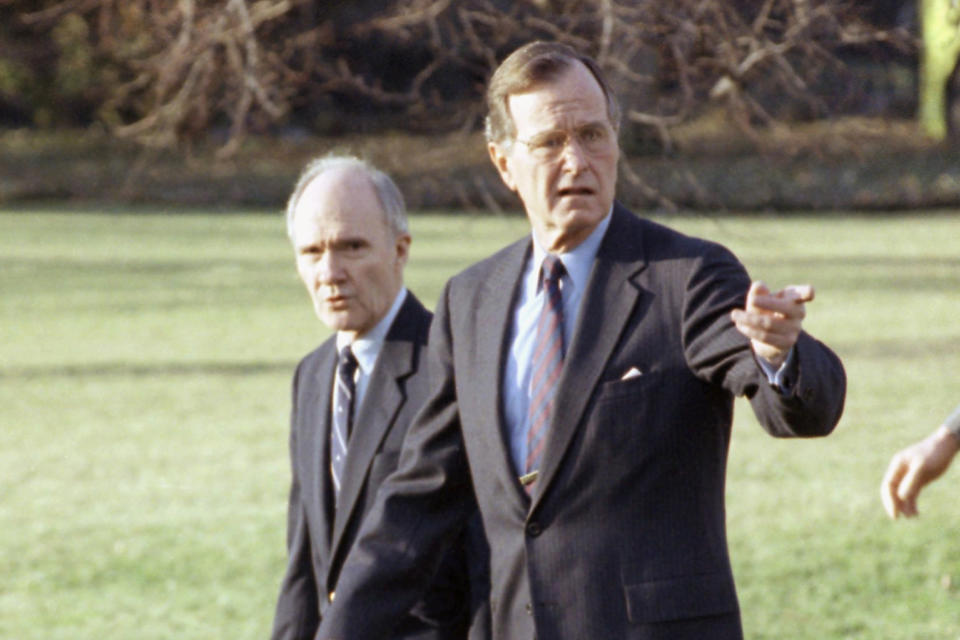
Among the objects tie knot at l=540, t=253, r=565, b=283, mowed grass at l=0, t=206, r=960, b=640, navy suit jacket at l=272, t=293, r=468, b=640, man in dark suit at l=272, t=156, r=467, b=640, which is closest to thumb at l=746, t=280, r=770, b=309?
tie knot at l=540, t=253, r=565, b=283

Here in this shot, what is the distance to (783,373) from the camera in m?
2.94

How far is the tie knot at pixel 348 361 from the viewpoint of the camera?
434 cm

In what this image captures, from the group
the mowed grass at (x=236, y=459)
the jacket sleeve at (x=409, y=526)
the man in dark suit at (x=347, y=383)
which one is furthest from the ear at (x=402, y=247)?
the mowed grass at (x=236, y=459)

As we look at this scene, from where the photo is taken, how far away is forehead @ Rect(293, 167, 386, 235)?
438 centimetres

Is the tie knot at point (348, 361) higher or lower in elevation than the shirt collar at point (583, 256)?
lower

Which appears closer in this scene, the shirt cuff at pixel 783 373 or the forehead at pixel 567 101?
the shirt cuff at pixel 783 373

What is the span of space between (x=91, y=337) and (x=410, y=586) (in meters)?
17.9

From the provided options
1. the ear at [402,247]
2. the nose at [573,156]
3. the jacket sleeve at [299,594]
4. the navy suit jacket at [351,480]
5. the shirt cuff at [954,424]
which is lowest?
the jacket sleeve at [299,594]

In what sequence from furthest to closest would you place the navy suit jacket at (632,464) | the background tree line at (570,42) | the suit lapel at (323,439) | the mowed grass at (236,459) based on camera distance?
the mowed grass at (236,459), the background tree line at (570,42), the suit lapel at (323,439), the navy suit jacket at (632,464)

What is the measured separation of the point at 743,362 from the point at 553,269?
1.80 ft

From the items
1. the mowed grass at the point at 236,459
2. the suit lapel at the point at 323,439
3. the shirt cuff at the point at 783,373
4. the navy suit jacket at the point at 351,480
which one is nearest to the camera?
the shirt cuff at the point at 783,373

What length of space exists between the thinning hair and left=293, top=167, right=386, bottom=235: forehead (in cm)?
92

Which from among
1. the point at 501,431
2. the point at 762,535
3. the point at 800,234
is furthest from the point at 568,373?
the point at 800,234

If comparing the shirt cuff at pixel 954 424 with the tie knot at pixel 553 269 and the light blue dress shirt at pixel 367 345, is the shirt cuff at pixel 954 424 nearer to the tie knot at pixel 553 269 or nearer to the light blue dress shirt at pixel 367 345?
the tie knot at pixel 553 269
